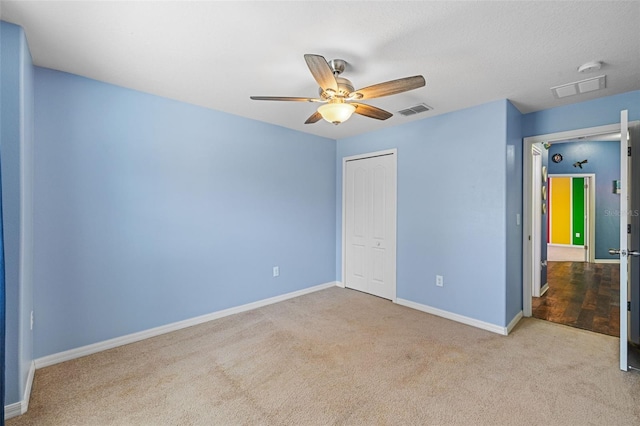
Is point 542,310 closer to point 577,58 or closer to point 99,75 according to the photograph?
point 577,58

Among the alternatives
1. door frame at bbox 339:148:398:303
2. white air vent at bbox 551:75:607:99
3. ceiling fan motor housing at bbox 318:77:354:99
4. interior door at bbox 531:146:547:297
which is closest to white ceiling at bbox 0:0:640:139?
white air vent at bbox 551:75:607:99

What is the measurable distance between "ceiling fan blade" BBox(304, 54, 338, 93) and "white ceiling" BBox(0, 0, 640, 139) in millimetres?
273

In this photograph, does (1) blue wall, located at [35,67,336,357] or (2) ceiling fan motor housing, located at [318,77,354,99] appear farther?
(1) blue wall, located at [35,67,336,357]

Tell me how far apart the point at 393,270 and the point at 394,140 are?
179cm

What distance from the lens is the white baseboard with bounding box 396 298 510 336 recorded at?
2975 mm

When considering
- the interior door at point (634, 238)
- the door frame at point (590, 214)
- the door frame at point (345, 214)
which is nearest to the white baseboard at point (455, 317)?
the door frame at point (345, 214)

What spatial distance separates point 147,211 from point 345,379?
2.36 metres

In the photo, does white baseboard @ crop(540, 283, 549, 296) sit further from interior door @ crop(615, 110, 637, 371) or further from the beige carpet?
interior door @ crop(615, 110, 637, 371)

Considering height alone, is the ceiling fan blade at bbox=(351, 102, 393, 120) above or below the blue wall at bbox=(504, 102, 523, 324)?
above

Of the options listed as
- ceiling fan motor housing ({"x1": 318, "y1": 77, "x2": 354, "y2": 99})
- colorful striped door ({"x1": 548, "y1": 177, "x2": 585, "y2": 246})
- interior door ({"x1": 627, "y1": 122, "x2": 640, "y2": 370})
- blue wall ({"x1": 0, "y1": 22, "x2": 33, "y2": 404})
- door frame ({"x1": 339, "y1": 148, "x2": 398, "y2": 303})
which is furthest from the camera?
colorful striped door ({"x1": 548, "y1": 177, "x2": 585, "y2": 246})

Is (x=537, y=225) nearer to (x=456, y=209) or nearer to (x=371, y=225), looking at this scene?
(x=456, y=209)

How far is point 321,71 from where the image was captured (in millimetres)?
1743

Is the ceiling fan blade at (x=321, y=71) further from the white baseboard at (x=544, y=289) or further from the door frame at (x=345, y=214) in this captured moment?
the white baseboard at (x=544, y=289)

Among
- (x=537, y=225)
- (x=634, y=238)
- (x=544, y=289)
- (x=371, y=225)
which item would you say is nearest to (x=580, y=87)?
→ (x=634, y=238)
